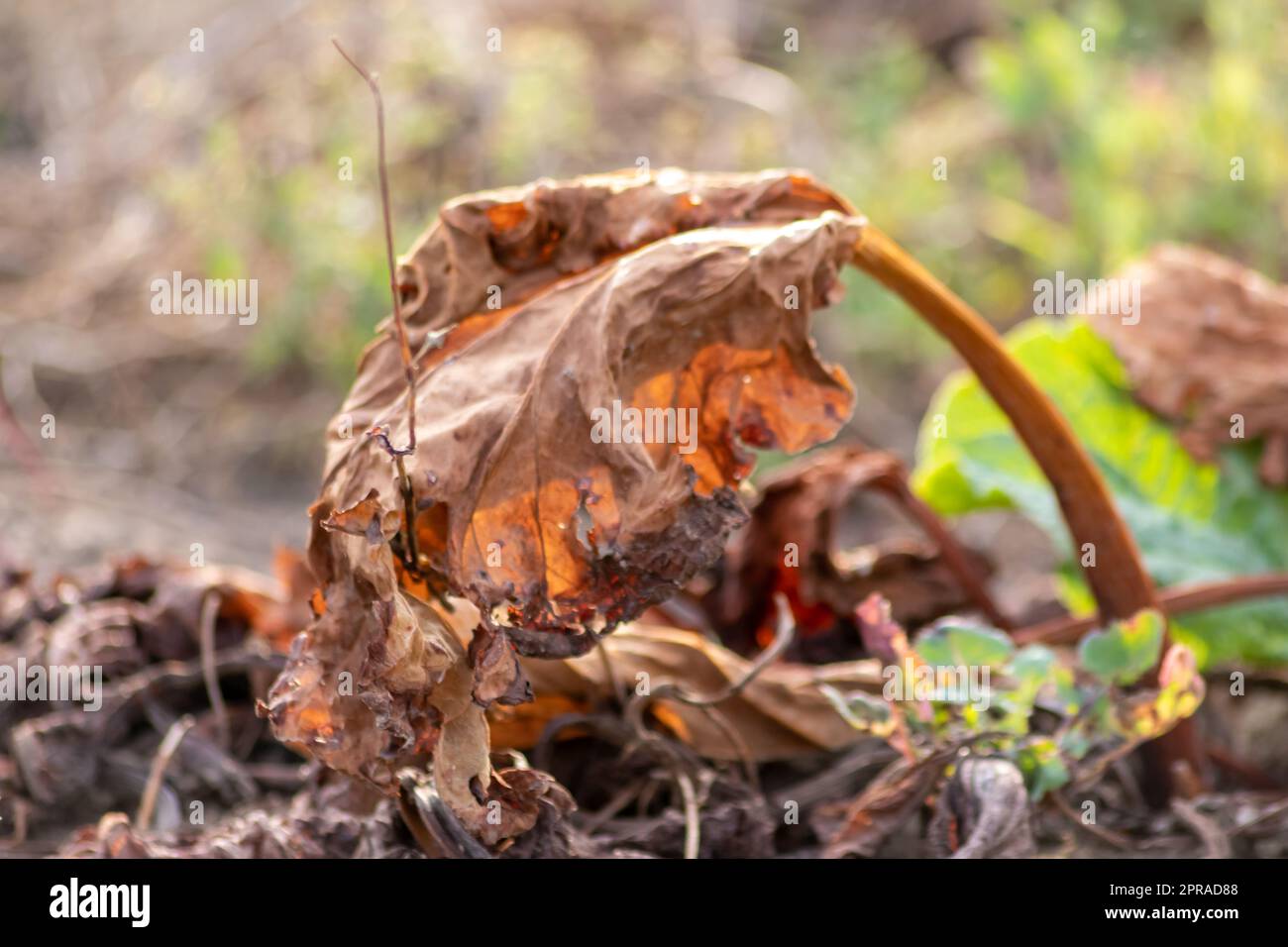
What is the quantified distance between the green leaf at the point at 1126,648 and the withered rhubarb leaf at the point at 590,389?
0.41 m

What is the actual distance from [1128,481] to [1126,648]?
2.51 feet

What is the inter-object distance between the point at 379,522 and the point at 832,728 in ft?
2.52

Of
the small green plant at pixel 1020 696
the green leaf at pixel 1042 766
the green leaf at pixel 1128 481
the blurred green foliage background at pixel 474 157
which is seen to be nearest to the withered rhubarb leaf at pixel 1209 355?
the green leaf at pixel 1128 481

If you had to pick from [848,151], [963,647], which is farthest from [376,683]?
[848,151]

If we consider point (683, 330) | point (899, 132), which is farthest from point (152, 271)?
point (683, 330)

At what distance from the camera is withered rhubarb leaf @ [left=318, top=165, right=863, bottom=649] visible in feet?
4.25

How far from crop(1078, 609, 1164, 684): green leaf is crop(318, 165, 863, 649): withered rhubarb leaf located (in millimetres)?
406

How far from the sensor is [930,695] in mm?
1548

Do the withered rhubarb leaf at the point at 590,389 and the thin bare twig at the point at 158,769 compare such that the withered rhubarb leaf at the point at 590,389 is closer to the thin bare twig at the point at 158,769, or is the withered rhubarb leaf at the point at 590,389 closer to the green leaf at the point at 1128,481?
the thin bare twig at the point at 158,769

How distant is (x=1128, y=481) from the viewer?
2252 millimetres

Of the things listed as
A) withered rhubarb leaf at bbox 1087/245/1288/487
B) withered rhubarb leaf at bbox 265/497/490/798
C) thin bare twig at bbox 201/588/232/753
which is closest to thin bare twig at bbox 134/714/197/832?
thin bare twig at bbox 201/588/232/753

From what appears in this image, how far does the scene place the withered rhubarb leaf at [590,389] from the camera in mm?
1294

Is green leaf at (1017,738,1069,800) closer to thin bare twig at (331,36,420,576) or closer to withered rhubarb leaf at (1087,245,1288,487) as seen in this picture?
thin bare twig at (331,36,420,576)
